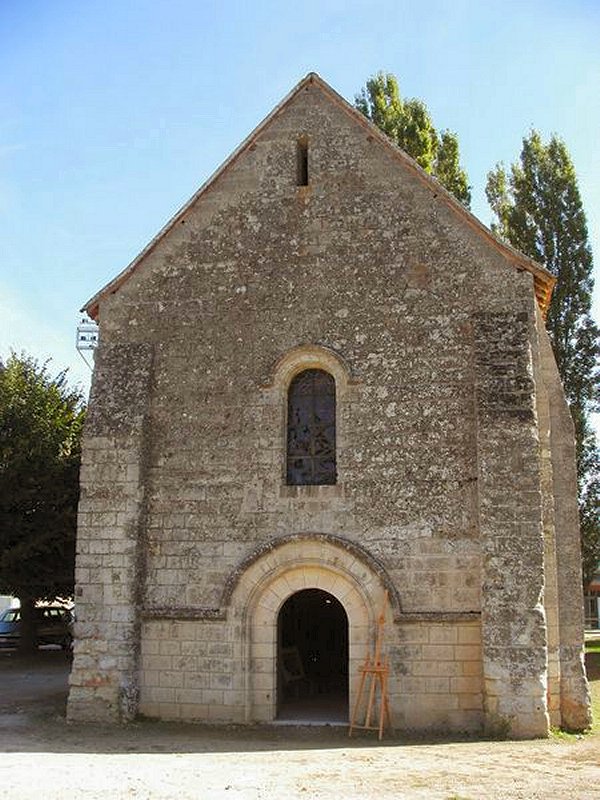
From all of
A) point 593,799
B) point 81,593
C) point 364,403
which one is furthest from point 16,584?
point 593,799

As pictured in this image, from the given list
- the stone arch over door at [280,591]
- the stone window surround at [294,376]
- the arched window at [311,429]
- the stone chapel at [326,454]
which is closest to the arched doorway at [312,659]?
the stone chapel at [326,454]

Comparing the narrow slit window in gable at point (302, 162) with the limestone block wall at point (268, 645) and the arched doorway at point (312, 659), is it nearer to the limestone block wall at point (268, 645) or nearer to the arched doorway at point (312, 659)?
the limestone block wall at point (268, 645)

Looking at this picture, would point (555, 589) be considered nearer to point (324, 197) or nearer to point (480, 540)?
point (480, 540)

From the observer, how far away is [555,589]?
11.9 m

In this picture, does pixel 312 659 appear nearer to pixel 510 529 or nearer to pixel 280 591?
pixel 280 591

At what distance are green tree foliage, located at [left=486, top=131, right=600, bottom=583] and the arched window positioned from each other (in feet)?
37.9

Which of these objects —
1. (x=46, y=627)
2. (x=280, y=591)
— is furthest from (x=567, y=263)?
(x=46, y=627)

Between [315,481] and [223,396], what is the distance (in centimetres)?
188

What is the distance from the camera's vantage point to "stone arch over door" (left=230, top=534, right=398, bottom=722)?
38.2 feet

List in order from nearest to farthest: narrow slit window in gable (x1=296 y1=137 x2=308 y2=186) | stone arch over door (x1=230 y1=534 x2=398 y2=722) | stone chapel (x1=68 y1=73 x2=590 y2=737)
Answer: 1. stone chapel (x1=68 y1=73 x2=590 y2=737)
2. stone arch over door (x1=230 y1=534 x2=398 y2=722)
3. narrow slit window in gable (x1=296 y1=137 x2=308 y2=186)

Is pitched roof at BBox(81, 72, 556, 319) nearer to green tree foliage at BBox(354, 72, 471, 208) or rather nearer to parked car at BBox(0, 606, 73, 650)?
green tree foliage at BBox(354, 72, 471, 208)

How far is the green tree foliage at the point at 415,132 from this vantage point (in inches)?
836

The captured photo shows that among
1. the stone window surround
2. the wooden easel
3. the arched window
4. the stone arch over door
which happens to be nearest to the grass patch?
the wooden easel

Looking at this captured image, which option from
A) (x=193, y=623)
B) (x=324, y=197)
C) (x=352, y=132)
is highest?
(x=352, y=132)
